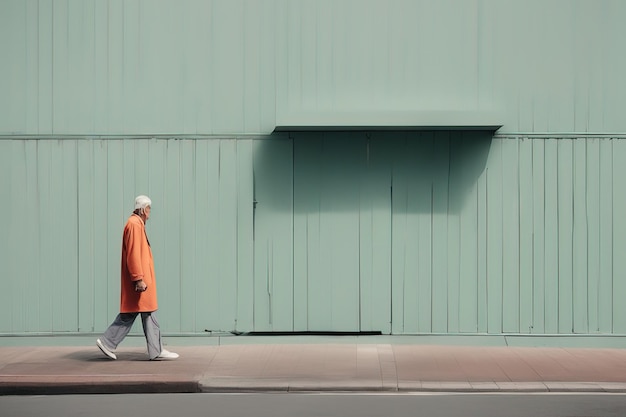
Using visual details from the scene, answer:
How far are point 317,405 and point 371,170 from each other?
440 cm

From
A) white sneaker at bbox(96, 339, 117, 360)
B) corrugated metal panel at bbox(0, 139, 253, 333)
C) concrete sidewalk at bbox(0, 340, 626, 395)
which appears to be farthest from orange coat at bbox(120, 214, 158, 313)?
corrugated metal panel at bbox(0, 139, 253, 333)

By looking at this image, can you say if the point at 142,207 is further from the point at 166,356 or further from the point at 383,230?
the point at 383,230

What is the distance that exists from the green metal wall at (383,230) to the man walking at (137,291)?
1.23m

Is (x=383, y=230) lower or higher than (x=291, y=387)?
higher

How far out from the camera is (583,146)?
44.6 ft

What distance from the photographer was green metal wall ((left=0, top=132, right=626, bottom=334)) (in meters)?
13.6

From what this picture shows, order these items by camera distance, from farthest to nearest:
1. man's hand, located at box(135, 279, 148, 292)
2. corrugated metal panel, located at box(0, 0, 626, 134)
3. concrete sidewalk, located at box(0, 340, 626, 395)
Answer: corrugated metal panel, located at box(0, 0, 626, 134) → man's hand, located at box(135, 279, 148, 292) → concrete sidewalk, located at box(0, 340, 626, 395)

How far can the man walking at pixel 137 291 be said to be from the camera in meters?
12.2

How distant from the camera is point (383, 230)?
44.7ft

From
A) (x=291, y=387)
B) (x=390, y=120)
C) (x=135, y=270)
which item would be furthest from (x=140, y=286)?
(x=390, y=120)

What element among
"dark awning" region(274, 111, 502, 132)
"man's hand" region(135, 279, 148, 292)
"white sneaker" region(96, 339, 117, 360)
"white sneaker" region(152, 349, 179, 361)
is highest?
"dark awning" region(274, 111, 502, 132)

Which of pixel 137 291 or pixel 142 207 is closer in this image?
pixel 137 291

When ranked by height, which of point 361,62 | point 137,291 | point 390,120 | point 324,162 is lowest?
point 137,291

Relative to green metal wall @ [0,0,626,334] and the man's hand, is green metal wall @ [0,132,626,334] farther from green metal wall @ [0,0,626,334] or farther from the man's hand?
the man's hand
